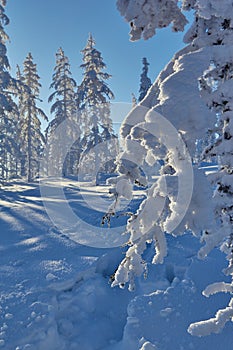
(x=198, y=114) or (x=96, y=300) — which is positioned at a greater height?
(x=198, y=114)

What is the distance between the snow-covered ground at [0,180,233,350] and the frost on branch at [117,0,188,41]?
5.89m

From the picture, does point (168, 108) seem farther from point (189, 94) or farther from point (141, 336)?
point (141, 336)

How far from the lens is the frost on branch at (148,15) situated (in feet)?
13.0

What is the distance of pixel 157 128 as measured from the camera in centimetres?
295

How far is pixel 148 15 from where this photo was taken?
411cm

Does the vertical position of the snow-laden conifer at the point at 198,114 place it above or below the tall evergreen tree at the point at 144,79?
below

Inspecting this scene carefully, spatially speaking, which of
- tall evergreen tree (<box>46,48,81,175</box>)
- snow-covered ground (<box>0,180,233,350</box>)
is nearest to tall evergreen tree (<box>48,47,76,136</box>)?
tall evergreen tree (<box>46,48,81,175</box>)

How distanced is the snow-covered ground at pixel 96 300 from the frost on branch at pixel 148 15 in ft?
19.3

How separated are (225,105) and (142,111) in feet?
3.41

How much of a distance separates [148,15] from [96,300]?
6428 millimetres

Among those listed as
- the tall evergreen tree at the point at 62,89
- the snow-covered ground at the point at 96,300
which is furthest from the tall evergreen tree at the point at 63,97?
the snow-covered ground at the point at 96,300

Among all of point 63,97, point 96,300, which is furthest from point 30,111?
point 96,300

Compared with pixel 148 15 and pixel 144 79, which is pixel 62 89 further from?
pixel 148 15

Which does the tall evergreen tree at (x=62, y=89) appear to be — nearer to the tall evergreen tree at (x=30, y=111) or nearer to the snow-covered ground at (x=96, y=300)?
the tall evergreen tree at (x=30, y=111)
